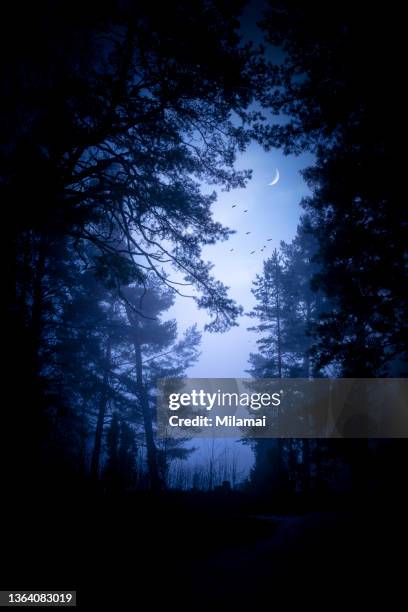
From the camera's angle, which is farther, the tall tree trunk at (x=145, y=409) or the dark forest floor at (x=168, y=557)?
the tall tree trunk at (x=145, y=409)

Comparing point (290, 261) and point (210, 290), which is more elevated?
point (290, 261)

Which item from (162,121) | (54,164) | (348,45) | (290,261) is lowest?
(54,164)

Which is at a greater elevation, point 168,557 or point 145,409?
point 145,409

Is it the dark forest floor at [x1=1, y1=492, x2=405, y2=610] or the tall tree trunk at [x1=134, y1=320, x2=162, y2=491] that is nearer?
the dark forest floor at [x1=1, y1=492, x2=405, y2=610]

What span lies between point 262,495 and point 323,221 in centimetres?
1153

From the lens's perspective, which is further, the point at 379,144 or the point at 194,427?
the point at 194,427

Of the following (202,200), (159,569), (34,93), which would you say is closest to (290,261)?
(202,200)

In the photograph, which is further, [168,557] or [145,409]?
[145,409]

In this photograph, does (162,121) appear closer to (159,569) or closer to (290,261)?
(159,569)

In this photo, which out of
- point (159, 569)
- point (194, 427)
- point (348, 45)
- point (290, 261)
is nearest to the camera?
point (159, 569)

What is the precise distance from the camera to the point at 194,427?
58.2 feet

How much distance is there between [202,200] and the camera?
744 centimetres

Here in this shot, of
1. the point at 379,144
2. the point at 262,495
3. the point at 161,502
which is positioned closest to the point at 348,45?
the point at 379,144

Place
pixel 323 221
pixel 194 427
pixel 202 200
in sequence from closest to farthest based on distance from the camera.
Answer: pixel 202 200 < pixel 323 221 < pixel 194 427
